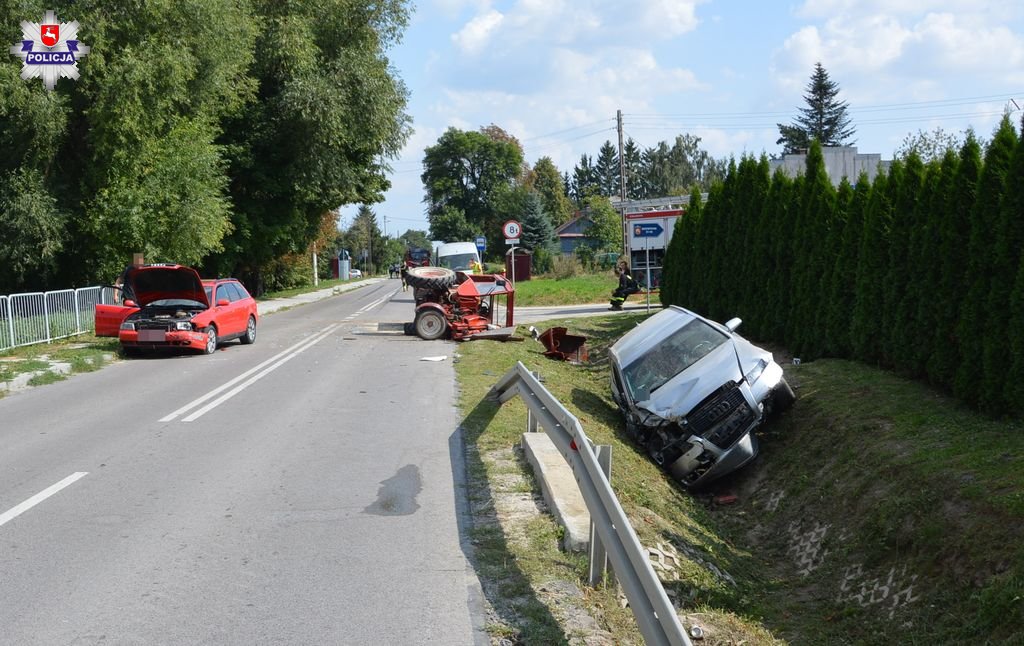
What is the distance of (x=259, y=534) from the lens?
257 inches

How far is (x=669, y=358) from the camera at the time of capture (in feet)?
36.1

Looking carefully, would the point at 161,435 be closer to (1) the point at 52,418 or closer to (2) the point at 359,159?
(1) the point at 52,418

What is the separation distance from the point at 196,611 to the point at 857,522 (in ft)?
16.9

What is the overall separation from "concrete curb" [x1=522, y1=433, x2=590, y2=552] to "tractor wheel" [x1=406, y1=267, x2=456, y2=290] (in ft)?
40.7

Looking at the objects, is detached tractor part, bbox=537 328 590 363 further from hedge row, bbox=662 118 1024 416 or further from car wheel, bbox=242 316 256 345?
car wheel, bbox=242 316 256 345

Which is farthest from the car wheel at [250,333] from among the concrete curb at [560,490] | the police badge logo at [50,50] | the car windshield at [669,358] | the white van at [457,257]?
the white van at [457,257]

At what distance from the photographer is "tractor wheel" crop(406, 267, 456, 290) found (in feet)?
70.2

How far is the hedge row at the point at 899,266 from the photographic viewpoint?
9.03 metres

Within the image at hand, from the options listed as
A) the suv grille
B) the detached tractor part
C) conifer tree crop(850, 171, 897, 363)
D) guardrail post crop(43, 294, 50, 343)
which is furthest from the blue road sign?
the suv grille

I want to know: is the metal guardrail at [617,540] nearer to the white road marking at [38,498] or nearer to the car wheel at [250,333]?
the white road marking at [38,498]

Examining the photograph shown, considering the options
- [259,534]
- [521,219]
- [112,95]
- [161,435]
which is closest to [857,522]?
[259,534]

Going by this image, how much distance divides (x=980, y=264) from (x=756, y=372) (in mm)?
2452

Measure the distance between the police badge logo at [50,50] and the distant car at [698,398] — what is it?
2004cm

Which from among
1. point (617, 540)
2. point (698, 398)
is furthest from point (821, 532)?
point (617, 540)
